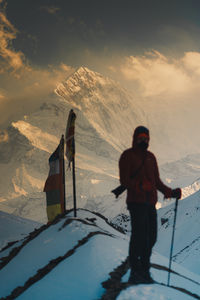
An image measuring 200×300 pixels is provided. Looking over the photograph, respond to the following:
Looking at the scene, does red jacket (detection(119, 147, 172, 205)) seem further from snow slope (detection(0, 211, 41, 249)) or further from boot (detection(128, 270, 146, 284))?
snow slope (detection(0, 211, 41, 249))

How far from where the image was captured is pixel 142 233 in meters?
5.51

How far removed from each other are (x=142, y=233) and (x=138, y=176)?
1.09 m

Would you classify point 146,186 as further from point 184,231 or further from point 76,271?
point 184,231

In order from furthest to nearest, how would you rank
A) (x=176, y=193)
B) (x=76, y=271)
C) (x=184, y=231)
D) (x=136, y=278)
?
(x=184, y=231), (x=76, y=271), (x=176, y=193), (x=136, y=278)

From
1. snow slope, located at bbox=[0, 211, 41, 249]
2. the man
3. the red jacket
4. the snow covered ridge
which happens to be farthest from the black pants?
snow slope, located at bbox=[0, 211, 41, 249]

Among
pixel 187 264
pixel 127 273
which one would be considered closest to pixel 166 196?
pixel 127 273

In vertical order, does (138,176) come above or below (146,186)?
above

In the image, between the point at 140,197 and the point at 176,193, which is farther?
the point at 176,193

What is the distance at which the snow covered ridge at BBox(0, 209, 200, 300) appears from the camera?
17.7 feet

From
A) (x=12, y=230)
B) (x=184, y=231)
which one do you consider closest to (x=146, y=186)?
(x=12, y=230)

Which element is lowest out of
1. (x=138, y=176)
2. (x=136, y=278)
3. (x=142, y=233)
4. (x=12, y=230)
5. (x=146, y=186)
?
(x=12, y=230)

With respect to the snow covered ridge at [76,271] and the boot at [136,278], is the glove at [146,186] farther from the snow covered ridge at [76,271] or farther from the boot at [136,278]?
the snow covered ridge at [76,271]

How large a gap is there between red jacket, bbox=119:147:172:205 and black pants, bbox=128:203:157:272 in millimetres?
161

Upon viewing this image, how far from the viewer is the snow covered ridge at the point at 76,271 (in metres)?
5.40
